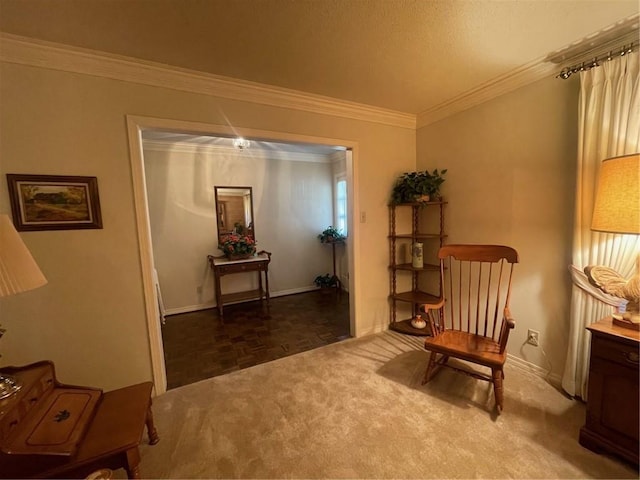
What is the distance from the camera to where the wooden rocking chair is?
1.71 meters

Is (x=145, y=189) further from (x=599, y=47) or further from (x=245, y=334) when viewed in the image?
(x=599, y=47)

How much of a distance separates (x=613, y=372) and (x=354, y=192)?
7.05ft

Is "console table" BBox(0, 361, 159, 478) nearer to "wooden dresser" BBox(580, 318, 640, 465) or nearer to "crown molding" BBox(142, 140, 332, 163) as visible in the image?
"wooden dresser" BBox(580, 318, 640, 465)

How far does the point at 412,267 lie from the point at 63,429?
2.80 m

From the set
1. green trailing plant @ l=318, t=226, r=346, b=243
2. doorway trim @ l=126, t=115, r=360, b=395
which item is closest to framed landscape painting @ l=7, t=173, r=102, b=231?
doorway trim @ l=126, t=115, r=360, b=395

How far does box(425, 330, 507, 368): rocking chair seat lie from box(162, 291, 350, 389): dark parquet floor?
3.92ft

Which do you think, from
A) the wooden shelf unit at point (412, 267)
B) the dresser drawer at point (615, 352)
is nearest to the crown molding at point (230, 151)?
the wooden shelf unit at point (412, 267)

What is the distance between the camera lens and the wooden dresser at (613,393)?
1.27 metres

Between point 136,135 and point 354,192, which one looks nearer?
point 136,135

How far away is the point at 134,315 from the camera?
192 cm

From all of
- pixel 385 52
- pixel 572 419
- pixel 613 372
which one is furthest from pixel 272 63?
pixel 572 419

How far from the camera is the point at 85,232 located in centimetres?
175

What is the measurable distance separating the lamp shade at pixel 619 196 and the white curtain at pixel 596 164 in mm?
410

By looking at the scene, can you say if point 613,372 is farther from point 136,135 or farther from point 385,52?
point 136,135
